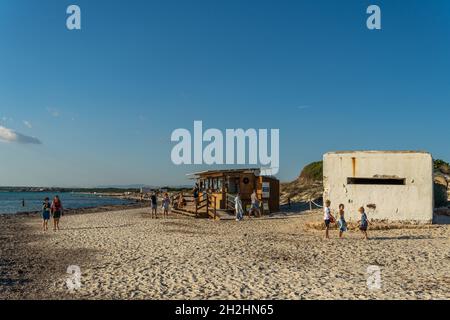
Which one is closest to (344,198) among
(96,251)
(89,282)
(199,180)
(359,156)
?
(359,156)

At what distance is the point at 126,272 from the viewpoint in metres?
10.6

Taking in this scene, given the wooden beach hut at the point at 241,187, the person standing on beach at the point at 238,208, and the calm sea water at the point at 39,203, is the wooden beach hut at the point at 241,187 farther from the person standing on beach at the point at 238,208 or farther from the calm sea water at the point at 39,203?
the calm sea water at the point at 39,203

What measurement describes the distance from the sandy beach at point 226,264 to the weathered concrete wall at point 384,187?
51.1 inches

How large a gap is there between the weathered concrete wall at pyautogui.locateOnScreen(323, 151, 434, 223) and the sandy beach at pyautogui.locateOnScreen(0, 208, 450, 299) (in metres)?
1.30

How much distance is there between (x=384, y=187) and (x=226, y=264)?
1153 cm

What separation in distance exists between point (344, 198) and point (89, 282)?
558 inches

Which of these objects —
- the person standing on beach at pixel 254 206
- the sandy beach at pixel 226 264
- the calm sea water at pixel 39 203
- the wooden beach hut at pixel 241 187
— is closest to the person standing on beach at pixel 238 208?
the person standing on beach at pixel 254 206

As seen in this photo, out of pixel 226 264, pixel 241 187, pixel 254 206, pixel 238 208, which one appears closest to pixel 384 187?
pixel 238 208

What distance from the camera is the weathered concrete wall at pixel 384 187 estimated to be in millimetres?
19781

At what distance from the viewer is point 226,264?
1160 cm

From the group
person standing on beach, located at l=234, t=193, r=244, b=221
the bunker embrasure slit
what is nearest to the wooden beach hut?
person standing on beach, located at l=234, t=193, r=244, b=221

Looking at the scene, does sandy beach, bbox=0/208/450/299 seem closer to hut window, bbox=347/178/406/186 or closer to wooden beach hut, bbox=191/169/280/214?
hut window, bbox=347/178/406/186

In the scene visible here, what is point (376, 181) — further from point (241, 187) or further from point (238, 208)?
point (241, 187)
